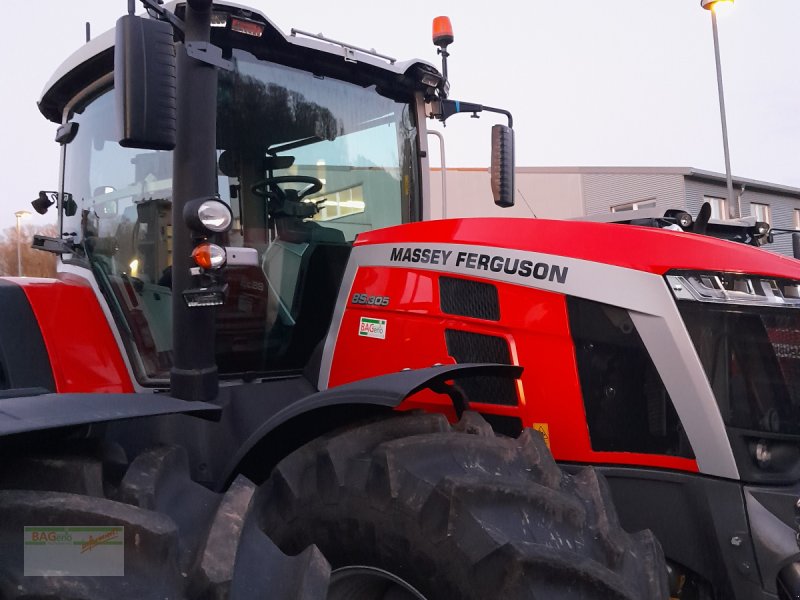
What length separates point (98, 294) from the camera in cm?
284

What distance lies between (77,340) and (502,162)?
76.7 inches

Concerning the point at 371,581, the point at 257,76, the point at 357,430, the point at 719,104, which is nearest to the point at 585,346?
the point at 357,430

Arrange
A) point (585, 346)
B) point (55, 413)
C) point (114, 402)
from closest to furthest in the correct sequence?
point (55, 413) → point (114, 402) → point (585, 346)

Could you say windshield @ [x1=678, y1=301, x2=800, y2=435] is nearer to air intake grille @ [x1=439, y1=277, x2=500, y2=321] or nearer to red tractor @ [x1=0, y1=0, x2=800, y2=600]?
red tractor @ [x1=0, y1=0, x2=800, y2=600]

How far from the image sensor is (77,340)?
267 centimetres

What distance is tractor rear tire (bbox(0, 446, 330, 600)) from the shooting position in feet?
4.66

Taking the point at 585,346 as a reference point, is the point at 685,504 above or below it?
below

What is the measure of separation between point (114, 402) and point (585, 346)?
4.01 ft

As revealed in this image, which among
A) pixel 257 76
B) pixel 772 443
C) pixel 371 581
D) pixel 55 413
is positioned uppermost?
pixel 257 76

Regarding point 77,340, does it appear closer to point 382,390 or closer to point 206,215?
point 206,215

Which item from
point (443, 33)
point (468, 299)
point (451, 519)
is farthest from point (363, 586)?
point (443, 33)

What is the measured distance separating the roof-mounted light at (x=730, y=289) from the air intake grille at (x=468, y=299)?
52cm

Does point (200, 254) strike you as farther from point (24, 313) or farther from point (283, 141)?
point (24, 313)
